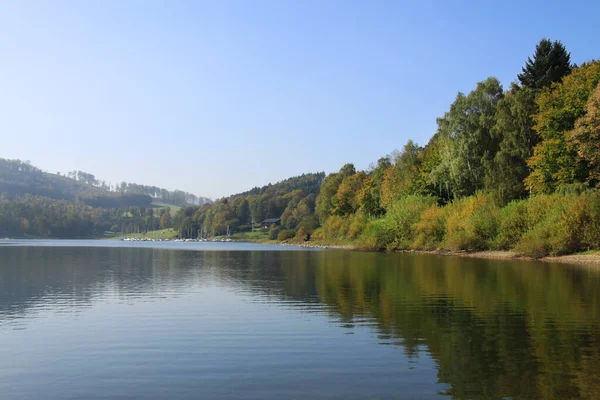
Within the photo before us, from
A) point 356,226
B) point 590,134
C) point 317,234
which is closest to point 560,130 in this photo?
point 590,134

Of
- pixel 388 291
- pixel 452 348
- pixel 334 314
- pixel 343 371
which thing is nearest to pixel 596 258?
pixel 388 291

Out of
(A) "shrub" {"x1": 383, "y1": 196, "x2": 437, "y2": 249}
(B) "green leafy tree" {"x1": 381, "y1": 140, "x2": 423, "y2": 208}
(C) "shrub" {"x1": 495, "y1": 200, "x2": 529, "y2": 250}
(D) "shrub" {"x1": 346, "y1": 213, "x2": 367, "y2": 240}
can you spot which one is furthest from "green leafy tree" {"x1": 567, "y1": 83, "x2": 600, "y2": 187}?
(D) "shrub" {"x1": 346, "y1": 213, "x2": 367, "y2": 240}

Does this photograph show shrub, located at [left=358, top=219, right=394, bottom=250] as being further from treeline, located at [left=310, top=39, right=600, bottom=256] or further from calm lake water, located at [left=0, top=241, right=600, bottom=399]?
calm lake water, located at [left=0, top=241, right=600, bottom=399]

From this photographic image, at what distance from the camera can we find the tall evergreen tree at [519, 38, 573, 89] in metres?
76.6

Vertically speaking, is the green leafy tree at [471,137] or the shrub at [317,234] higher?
the green leafy tree at [471,137]

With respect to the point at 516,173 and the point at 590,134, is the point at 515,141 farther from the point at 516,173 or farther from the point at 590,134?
the point at 590,134

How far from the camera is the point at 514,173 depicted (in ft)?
240

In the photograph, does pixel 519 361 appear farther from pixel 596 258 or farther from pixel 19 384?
pixel 596 258

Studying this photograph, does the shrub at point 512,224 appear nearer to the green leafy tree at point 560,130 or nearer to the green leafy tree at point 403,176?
the green leafy tree at point 560,130

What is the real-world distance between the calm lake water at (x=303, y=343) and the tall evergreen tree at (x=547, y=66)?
54.4 m

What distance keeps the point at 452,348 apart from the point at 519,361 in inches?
82.8

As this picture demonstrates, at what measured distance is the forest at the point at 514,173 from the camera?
56.8 metres

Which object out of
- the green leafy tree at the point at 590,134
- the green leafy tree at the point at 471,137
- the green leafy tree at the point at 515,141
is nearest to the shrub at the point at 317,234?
the green leafy tree at the point at 471,137

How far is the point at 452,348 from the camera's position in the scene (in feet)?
50.4
